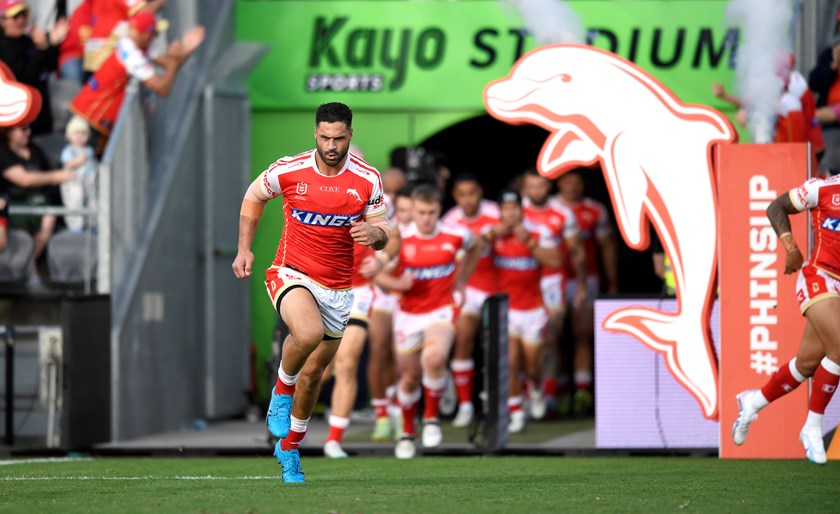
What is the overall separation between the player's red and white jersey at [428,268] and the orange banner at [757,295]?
284 centimetres

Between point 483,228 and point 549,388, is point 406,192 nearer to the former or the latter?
point 483,228

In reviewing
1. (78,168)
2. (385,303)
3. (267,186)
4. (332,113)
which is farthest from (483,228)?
(332,113)

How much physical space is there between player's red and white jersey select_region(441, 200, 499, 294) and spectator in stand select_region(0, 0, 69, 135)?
4306 millimetres

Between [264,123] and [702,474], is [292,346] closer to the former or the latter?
[702,474]

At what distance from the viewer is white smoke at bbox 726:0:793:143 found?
544 inches

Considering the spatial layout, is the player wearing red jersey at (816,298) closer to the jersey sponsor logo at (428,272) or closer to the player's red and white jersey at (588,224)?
the jersey sponsor logo at (428,272)

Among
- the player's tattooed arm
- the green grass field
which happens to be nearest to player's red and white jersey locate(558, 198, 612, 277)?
the green grass field

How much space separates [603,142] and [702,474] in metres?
3.26

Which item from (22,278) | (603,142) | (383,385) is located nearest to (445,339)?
(383,385)

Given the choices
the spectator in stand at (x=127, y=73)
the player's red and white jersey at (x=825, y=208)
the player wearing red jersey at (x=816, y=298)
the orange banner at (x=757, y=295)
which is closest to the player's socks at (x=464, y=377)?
the orange banner at (x=757, y=295)

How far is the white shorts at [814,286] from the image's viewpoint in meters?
11.5

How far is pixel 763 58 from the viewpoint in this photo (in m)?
13.8

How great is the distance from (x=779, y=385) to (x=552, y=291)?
6.58 m

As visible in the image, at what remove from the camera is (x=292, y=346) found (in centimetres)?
992
